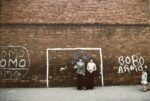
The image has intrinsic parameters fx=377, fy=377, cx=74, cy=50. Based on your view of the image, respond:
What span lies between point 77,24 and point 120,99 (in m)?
4.72

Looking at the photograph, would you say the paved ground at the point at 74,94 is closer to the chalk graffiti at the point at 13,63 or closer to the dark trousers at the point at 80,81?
the dark trousers at the point at 80,81

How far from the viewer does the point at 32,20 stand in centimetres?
1703

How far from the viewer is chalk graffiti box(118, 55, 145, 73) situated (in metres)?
17.4

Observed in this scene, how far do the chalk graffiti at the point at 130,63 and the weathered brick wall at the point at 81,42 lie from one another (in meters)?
0.14

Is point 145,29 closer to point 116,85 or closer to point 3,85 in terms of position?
point 116,85

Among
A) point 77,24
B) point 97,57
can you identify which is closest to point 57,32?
point 77,24

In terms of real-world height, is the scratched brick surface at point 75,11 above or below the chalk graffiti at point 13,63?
above

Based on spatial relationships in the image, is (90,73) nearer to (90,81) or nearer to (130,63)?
(90,81)

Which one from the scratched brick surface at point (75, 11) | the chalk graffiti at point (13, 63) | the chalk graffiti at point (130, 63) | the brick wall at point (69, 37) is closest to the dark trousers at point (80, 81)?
the brick wall at point (69, 37)

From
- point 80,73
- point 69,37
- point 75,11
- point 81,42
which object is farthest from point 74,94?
point 75,11

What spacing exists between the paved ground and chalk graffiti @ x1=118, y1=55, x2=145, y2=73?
0.97 meters

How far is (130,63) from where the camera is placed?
17422mm

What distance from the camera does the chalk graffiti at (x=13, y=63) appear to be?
1683 cm

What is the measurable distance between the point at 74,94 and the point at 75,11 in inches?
162
